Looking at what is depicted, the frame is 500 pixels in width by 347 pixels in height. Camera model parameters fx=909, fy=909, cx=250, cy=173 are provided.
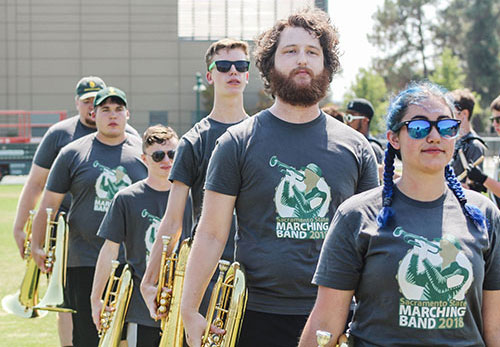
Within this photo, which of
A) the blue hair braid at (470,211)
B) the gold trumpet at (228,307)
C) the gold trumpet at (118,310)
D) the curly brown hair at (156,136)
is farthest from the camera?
the curly brown hair at (156,136)

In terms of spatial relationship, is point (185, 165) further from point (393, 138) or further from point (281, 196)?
point (393, 138)

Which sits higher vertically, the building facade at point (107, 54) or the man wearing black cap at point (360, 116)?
the building facade at point (107, 54)

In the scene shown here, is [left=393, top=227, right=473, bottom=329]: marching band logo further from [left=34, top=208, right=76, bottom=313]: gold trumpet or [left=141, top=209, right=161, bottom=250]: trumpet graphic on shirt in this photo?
[left=34, top=208, right=76, bottom=313]: gold trumpet

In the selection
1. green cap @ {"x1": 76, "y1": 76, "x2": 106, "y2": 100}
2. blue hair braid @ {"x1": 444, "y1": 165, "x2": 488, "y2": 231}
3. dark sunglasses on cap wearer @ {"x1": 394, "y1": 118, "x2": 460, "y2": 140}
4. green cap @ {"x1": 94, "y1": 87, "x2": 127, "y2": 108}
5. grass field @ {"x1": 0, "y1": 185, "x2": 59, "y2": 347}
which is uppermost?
green cap @ {"x1": 76, "y1": 76, "x2": 106, "y2": 100}

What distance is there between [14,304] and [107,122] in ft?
8.36

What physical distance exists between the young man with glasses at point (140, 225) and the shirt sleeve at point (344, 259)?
3158 mm

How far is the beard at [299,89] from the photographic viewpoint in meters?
4.06

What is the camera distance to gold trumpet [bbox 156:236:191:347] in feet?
16.5

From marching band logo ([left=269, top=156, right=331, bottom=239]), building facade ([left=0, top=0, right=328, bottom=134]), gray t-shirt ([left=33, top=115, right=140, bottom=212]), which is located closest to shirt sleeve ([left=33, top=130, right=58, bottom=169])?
gray t-shirt ([left=33, top=115, right=140, bottom=212])

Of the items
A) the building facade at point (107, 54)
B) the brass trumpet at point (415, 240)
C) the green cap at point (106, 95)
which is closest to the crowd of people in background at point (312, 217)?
the brass trumpet at point (415, 240)

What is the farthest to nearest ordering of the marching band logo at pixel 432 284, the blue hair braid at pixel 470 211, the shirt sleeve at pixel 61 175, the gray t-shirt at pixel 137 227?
the shirt sleeve at pixel 61 175 → the gray t-shirt at pixel 137 227 → the blue hair braid at pixel 470 211 → the marching band logo at pixel 432 284

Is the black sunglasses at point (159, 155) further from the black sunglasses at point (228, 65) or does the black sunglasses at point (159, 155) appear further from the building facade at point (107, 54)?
the building facade at point (107, 54)

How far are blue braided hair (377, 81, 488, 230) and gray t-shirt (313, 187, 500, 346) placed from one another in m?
0.03

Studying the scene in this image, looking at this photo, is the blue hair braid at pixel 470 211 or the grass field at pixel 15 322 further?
the grass field at pixel 15 322
